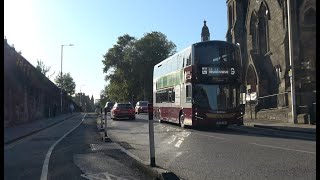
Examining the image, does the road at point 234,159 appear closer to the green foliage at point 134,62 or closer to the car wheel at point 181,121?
the car wheel at point 181,121

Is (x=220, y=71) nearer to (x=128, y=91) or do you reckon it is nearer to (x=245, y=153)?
(x=245, y=153)

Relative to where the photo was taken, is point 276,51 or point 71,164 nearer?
point 71,164

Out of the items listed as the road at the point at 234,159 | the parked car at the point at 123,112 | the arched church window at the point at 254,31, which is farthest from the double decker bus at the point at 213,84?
the arched church window at the point at 254,31

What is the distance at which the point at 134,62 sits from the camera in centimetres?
8538

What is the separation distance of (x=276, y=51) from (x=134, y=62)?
4873cm

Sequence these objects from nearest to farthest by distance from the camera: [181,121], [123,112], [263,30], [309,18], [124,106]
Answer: [181,121] < [309,18] < [123,112] < [124,106] < [263,30]

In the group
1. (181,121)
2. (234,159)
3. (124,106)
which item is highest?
(124,106)

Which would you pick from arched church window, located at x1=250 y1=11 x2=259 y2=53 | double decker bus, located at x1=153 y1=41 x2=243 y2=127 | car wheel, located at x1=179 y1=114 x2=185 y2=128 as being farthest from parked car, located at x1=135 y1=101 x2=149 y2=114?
double decker bus, located at x1=153 y1=41 x2=243 y2=127

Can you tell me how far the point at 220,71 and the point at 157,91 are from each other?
10.5 m

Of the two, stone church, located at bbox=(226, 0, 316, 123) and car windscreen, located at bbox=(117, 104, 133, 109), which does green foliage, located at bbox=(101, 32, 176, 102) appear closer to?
stone church, located at bbox=(226, 0, 316, 123)

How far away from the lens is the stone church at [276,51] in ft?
101

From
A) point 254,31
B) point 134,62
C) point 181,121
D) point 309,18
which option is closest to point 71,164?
point 181,121

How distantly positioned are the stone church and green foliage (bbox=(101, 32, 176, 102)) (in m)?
35.9

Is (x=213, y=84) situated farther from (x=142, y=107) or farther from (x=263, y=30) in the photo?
(x=142, y=107)
